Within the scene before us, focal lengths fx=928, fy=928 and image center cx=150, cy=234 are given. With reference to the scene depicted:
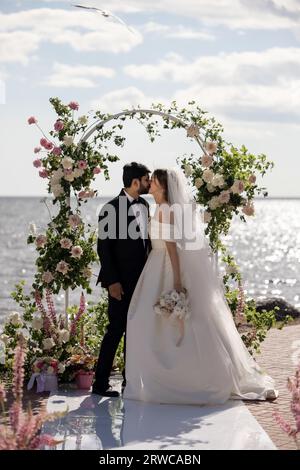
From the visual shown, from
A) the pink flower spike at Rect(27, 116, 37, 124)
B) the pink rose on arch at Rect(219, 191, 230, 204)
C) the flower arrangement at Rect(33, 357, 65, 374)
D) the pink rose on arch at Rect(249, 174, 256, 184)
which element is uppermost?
the pink flower spike at Rect(27, 116, 37, 124)

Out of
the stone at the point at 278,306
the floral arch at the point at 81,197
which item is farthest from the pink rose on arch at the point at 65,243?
the stone at the point at 278,306

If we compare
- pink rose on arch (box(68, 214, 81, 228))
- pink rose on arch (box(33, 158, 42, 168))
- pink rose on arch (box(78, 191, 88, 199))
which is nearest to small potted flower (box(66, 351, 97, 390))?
pink rose on arch (box(68, 214, 81, 228))

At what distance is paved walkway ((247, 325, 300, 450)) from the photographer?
6.47 meters

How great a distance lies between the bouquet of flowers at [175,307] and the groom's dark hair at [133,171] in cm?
101

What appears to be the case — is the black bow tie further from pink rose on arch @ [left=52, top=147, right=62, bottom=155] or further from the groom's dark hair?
pink rose on arch @ [left=52, top=147, right=62, bottom=155]

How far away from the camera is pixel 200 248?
7.73 metres

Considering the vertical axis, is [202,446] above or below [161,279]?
below

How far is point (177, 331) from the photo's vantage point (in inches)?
298

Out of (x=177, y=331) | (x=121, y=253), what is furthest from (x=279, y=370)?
(x=121, y=253)

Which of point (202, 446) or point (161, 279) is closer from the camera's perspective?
point (202, 446)

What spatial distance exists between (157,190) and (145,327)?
3.68 ft
